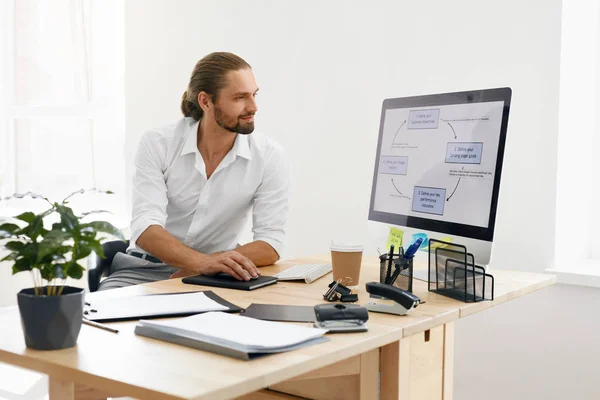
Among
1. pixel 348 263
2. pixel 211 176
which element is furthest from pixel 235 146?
pixel 348 263

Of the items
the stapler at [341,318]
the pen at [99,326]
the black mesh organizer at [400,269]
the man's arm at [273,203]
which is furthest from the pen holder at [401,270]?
the pen at [99,326]

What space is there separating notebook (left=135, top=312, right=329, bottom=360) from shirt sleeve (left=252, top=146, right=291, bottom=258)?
1.09m

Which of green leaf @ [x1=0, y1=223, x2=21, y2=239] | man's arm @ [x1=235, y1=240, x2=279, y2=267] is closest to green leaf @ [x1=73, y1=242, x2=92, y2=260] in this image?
green leaf @ [x1=0, y1=223, x2=21, y2=239]

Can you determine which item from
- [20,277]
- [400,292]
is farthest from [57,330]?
[20,277]

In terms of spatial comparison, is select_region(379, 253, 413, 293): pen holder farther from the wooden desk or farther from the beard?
the beard

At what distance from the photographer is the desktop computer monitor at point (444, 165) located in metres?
1.80

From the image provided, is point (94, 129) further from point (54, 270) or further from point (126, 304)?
point (54, 270)

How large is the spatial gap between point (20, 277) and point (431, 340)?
3.05 m

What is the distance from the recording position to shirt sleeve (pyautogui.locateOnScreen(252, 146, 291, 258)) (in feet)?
8.11

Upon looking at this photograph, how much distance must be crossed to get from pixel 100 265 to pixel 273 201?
0.65 meters

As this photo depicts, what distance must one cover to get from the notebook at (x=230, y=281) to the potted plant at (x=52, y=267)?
0.62m

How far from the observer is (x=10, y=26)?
4.20 meters

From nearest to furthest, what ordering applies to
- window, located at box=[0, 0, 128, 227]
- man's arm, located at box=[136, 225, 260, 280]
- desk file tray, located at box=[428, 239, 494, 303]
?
1. desk file tray, located at box=[428, 239, 494, 303]
2. man's arm, located at box=[136, 225, 260, 280]
3. window, located at box=[0, 0, 128, 227]

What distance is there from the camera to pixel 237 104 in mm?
2508
